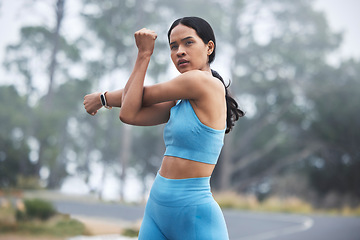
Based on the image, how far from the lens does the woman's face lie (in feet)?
5.89

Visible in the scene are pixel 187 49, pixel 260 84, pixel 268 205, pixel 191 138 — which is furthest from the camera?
pixel 260 84

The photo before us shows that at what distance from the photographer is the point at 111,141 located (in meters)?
28.3

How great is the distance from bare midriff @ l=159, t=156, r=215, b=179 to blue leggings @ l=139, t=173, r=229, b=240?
0.02 m

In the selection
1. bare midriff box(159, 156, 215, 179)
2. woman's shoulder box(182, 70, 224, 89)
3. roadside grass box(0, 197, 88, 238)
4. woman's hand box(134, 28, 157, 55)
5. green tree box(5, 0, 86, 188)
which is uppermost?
green tree box(5, 0, 86, 188)

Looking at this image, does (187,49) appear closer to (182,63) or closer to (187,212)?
(182,63)

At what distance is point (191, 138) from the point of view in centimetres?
164

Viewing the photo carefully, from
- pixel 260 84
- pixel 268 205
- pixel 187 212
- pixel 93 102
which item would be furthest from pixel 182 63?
pixel 260 84

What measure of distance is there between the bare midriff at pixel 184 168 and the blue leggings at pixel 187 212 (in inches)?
0.7

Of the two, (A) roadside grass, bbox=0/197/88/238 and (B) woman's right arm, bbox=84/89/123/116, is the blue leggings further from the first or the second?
(A) roadside grass, bbox=0/197/88/238

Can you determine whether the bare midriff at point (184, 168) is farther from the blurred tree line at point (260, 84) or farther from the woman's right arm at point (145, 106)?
the blurred tree line at point (260, 84)

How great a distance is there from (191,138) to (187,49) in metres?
0.39

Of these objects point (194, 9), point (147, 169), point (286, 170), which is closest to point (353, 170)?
point (286, 170)

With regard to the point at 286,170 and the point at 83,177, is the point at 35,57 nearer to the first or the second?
the point at 83,177

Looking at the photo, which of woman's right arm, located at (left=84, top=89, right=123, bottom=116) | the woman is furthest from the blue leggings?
woman's right arm, located at (left=84, top=89, right=123, bottom=116)
